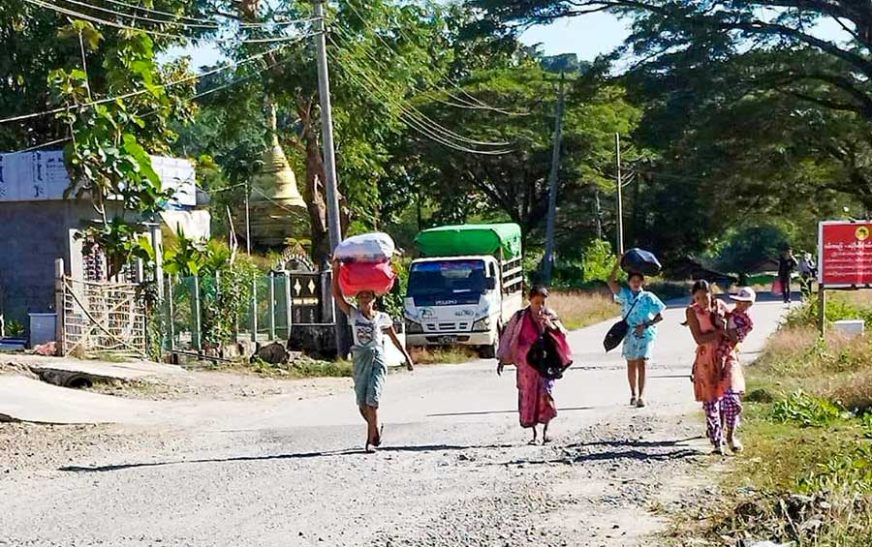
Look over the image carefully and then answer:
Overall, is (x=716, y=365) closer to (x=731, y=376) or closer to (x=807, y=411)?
(x=731, y=376)

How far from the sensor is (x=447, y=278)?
27.5m

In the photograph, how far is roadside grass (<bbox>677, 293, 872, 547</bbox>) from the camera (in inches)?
305

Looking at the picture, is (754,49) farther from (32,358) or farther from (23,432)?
(23,432)

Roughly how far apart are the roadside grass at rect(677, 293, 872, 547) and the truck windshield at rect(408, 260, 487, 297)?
806 centimetres

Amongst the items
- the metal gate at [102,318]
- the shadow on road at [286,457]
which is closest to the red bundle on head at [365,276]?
the shadow on road at [286,457]

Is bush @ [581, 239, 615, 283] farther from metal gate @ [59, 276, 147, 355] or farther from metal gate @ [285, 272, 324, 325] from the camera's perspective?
metal gate @ [59, 276, 147, 355]

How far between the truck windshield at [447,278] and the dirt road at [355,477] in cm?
984

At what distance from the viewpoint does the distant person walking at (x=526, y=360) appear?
12.6m

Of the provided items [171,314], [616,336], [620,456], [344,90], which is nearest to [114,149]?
[171,314]

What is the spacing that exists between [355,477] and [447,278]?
16.8m

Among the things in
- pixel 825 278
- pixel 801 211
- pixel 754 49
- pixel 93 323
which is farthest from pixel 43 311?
pixel 801 211

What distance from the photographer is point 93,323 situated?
22156 mm

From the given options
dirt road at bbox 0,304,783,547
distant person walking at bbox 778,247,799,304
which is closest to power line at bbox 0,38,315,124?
dirt road at bbox 0,304,783,547

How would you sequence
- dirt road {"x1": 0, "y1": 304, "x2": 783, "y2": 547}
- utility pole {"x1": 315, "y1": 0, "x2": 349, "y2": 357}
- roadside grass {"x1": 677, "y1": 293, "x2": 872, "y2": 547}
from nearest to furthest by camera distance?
1. roadside grass {"x1": 677, "y1": 293, "x2": 872, "y2": 547}
2. dirt road {"x1": 0, "y1": 304, "x2": 783, "y2": 547}
3. utility pole {"x1": 315, "y1": 0, "x2": 349, "y2": 357}
